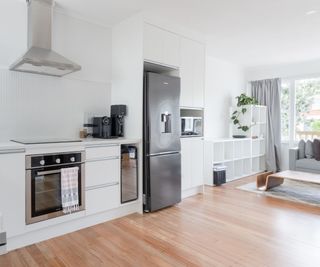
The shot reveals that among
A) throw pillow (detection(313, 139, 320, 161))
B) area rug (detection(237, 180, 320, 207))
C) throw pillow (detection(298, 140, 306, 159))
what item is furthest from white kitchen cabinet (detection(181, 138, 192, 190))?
throw pillow (detection(313, 139, 320, 161))

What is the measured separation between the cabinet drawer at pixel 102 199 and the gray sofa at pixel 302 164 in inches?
146

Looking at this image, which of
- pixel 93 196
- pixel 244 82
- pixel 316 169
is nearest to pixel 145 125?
pixel 93 196

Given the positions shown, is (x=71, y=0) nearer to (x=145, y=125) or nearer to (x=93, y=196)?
(x=145, y=125)

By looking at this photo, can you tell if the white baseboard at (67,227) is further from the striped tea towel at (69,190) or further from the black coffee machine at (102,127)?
the black coffee machine at (102,127)

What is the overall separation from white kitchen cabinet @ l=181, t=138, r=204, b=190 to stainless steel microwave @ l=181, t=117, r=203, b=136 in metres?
0.12

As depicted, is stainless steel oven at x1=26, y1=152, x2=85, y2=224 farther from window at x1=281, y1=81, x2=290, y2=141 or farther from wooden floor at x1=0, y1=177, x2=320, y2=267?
window at x1=281, y1=81, x2=290, y2=141

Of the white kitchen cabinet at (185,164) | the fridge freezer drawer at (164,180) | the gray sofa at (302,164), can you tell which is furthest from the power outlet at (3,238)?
the gray sofa at (302,164)

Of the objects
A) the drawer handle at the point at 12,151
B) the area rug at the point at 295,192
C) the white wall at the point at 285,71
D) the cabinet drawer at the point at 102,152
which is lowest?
the area rug at the point at 295,192

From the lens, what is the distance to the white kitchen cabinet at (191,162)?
3.68 metres

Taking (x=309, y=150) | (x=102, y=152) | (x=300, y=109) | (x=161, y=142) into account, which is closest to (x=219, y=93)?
(x=300, y=109)

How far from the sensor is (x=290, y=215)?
3.10 m

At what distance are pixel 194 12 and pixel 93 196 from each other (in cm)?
256

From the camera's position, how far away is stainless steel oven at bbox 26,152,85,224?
7.39ft

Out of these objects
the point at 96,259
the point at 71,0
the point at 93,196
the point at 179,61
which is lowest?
the point at 96,259
